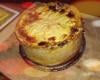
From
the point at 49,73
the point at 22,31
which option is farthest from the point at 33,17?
the point at 49,73

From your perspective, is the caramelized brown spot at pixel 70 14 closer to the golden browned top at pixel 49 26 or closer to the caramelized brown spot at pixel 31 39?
the golden browned top at pixel 49 26

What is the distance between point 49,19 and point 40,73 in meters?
0.16

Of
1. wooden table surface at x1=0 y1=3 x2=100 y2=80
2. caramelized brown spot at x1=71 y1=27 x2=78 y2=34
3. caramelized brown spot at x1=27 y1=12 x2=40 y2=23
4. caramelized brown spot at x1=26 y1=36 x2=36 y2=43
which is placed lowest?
wooden table surface at x1=0 y1=3 x2=100 y2=80

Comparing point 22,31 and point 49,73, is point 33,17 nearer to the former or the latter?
point 22,31

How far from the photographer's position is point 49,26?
2.34 feet

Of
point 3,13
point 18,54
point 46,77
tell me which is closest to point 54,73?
point 46,77

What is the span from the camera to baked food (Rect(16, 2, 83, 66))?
2.20 feet

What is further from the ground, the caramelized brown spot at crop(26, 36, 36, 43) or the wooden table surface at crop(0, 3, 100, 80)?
the caramelized brown spot at crop(26, 36, 36, 43)

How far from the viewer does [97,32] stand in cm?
80

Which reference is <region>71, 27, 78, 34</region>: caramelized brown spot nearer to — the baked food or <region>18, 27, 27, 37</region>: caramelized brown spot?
the baked food

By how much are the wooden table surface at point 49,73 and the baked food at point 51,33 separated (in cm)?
3

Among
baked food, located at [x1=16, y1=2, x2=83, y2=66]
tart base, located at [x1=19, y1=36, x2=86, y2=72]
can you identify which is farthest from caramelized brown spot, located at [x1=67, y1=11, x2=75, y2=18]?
tart base, located at [x1=19, y1=36, x2=86, y2=72]

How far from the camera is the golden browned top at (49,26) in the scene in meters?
0.68

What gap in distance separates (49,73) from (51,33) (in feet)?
0.38
